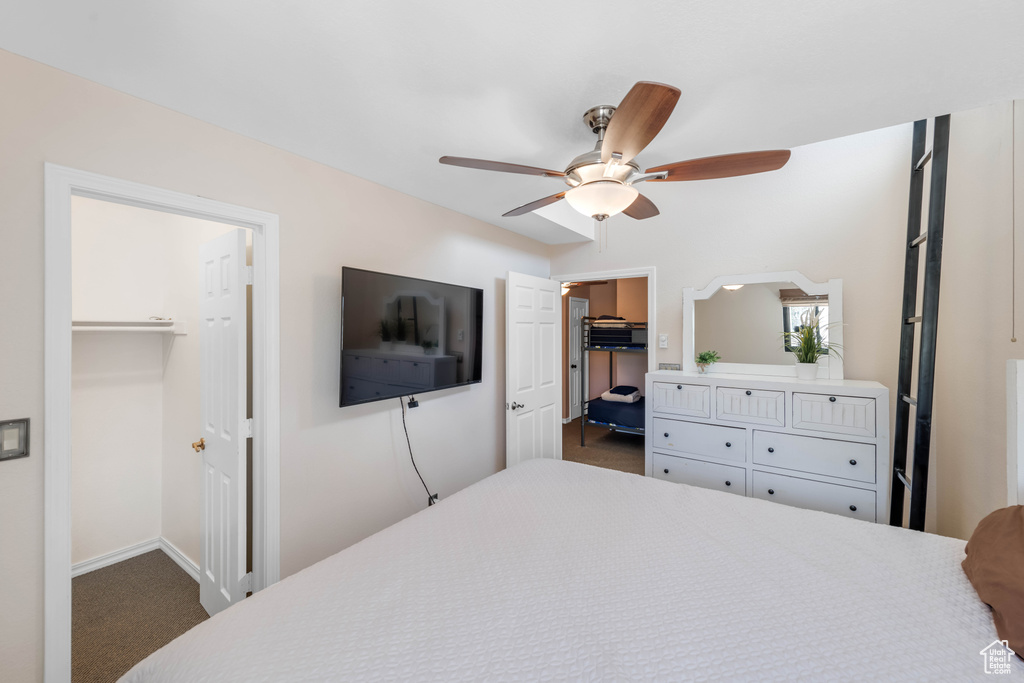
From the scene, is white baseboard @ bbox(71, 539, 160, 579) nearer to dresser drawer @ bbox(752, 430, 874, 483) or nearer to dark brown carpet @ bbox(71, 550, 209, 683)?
dark brown carpet @ bbox(71, 550, 209, 683)

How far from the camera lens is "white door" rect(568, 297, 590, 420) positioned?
18.9 feet

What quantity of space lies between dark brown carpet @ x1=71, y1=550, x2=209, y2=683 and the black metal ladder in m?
3.56

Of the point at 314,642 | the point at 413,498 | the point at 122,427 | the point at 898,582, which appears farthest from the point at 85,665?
the point at 898,582

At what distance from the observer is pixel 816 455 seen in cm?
252

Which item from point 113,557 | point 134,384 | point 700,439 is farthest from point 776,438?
point 113,557

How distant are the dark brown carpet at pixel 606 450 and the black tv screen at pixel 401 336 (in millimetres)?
1915

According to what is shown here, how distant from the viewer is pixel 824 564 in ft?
4.32

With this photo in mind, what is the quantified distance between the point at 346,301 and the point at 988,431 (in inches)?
118

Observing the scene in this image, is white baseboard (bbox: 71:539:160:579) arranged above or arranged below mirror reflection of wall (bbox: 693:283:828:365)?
below

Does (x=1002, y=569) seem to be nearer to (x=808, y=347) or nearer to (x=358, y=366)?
(x=808, y=347)

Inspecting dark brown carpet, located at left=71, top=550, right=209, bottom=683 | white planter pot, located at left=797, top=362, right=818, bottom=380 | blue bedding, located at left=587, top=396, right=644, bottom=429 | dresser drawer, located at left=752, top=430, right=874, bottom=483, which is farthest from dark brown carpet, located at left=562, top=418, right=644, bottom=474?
dark brown carpet, located at left=71, top=550, right=209, bottom=683

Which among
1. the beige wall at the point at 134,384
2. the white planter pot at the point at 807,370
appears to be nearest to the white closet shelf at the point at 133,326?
the beige wall at the point at 134,384

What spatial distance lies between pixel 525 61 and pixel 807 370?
2814mm

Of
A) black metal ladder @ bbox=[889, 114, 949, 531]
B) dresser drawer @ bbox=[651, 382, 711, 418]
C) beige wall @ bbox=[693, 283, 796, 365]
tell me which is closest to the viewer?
black metal ladder @ bbox=[889, 114, 949, 531]
